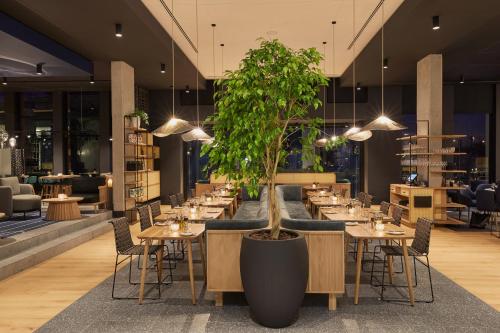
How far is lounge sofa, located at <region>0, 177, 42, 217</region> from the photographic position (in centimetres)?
885

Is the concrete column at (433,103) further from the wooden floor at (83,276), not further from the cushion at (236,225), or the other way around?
the cushion at (236,225)

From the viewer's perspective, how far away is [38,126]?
49.7 feet

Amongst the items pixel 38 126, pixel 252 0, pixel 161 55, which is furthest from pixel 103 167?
pixel 252 0

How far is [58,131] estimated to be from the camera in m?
14.8

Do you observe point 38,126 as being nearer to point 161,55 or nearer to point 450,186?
point 161,55

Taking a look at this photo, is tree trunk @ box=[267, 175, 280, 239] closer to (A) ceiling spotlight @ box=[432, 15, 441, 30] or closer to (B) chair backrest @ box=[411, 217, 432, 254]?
(B) chair backrest @ box=[411, 217, 432, 254]

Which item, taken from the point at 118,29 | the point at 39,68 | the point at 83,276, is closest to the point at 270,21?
the point at 118,29

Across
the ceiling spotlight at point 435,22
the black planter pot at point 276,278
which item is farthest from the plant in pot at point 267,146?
the ceiling spotlight at point 435,22

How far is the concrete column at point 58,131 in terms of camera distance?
582 inches

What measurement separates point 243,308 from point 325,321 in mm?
900

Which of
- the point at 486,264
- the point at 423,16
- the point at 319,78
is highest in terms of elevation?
the point at 423,16

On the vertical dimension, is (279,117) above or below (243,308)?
above

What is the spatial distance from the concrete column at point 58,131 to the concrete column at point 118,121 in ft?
19.7

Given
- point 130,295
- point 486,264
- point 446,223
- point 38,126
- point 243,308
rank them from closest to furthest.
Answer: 1. point 243,308
2. point 130,295
3. point 486,264
4. point 446,223
5. point 38,126
